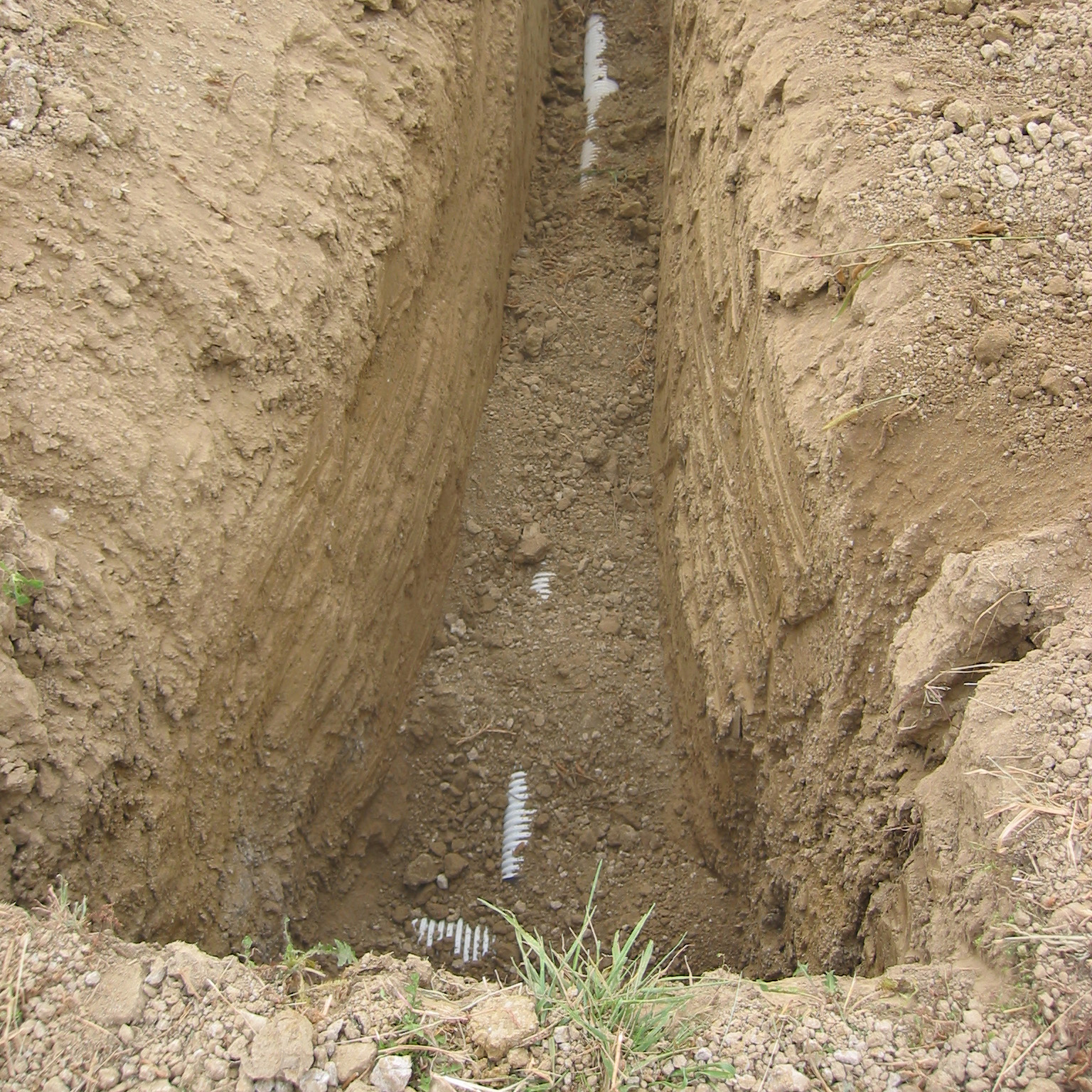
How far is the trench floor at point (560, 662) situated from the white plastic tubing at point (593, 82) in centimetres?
17

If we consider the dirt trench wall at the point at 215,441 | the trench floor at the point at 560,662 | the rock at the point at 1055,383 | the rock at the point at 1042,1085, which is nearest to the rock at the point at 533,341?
the trench floor at the point at 560,662

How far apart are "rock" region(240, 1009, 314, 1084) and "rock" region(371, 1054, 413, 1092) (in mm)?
135

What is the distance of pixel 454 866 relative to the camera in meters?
3.61

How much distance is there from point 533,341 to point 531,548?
126cm

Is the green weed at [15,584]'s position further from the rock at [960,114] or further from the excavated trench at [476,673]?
the rock at [960,114]

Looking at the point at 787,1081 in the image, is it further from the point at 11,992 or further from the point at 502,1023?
the point at 11,992

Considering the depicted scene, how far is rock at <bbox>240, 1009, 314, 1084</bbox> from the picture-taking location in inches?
66.1

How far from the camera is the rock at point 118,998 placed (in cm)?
172

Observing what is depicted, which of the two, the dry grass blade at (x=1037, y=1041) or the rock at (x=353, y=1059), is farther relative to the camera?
the rock at (x=353, y=1059)

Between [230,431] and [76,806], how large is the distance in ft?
3.92

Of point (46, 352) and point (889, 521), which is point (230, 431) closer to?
point (46, 352)

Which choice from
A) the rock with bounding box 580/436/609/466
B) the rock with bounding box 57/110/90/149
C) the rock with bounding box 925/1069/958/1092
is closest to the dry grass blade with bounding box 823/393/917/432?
the rock with bounding box 925/1069/958/1092

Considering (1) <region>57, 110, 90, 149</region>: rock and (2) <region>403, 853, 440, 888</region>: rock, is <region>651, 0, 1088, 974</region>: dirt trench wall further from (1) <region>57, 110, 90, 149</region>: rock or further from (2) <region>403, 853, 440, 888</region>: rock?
(1) <region>57, 110, 90, 149</region>: rock

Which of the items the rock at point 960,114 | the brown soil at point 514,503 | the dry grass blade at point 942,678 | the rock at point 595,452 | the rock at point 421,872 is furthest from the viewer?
the rock at point 595,452
